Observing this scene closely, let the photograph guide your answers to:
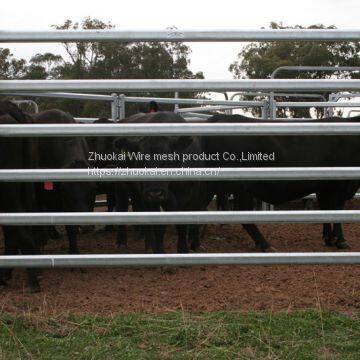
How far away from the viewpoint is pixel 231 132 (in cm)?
364

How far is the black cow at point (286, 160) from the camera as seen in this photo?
8.05 metres

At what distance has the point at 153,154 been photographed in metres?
6.73

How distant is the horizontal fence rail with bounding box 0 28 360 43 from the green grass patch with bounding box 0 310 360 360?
1715 millimetres

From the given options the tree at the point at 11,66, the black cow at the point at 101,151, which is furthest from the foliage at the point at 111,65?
the black cow at the point at 101,151

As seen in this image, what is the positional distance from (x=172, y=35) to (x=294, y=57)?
2628 centimetres

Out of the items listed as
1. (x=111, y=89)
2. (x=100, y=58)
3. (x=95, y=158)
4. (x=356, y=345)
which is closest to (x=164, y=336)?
(x=356, y=345)

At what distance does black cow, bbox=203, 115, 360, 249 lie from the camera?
805 cm

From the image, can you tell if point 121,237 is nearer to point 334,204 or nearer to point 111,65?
point 334,204

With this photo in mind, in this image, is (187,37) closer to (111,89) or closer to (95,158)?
(111,89)

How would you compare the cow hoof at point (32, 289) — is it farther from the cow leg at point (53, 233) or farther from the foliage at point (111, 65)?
the foliage at point (111, 65)

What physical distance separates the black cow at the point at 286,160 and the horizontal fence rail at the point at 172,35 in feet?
13.8

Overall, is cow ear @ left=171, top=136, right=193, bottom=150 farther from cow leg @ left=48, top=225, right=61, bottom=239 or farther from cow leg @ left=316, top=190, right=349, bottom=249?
cow leg @ left=48, top=225, right=61, bottom=239

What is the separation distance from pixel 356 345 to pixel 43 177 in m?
2.03

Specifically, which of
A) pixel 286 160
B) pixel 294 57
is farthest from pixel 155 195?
pixel 294 57
